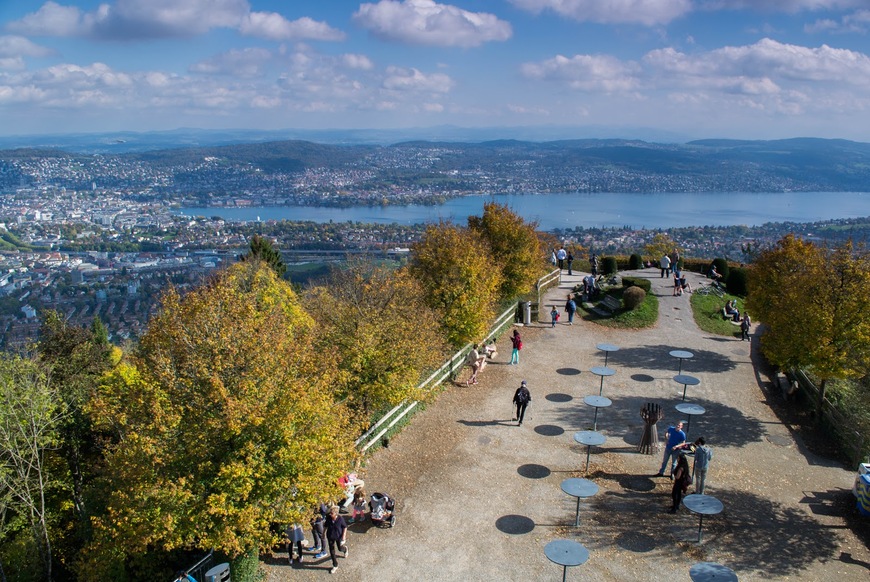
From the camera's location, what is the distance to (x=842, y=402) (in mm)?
17328

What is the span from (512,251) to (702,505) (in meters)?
18.8

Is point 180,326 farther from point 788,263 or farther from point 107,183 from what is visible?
point 107,183

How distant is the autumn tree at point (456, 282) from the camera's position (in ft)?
71.7

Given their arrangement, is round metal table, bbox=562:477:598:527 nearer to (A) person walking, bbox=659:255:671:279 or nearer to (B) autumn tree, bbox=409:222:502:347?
(B) autumn tree, bbox=409:222:502:347

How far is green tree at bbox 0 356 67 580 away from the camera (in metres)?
13.3

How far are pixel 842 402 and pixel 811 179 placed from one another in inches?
7487

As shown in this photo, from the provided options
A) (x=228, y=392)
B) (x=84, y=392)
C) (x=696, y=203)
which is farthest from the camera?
(x=696, y=203)

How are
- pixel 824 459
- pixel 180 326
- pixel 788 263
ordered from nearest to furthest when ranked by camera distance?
pixel 180 326, pixel 824 459, pixel 788 263

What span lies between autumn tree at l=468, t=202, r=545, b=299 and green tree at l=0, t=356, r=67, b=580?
19.6m

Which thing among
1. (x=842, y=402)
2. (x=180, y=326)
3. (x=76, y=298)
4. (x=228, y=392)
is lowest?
(x=76, y=298)

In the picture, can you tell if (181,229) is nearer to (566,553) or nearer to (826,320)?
(826,320)

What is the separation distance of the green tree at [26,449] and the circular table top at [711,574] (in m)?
13.3

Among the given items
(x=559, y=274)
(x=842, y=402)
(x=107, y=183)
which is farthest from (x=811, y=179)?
(x=107, y=183)

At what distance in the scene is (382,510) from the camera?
1262 centimetres
